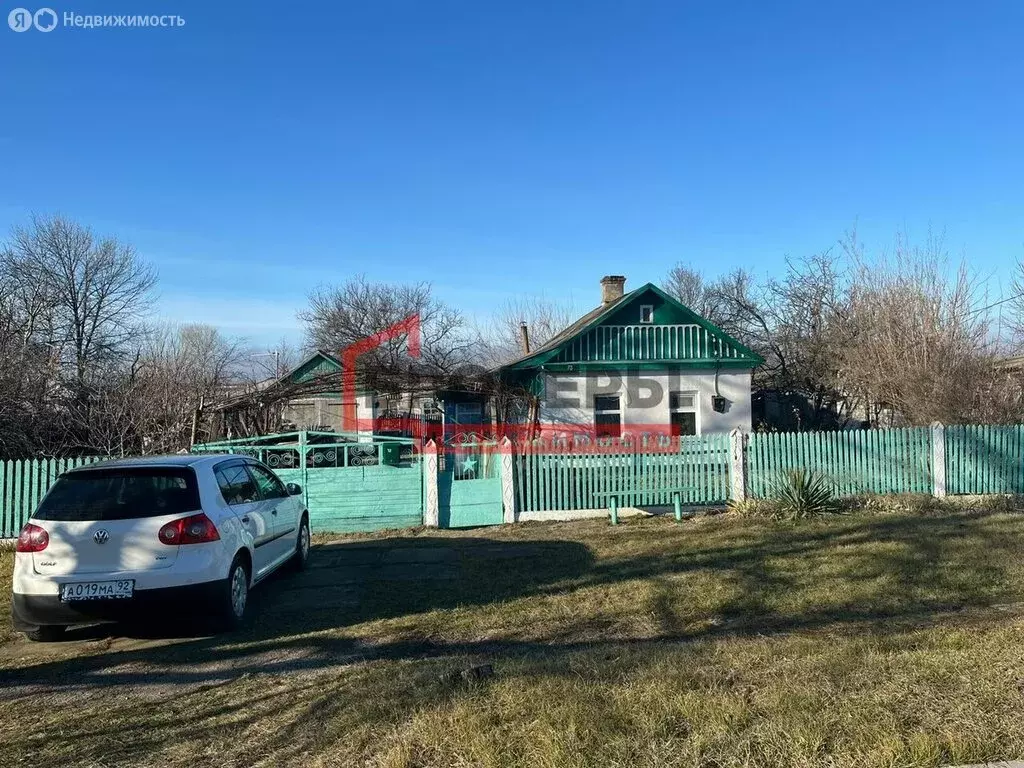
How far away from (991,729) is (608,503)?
31.1 ft

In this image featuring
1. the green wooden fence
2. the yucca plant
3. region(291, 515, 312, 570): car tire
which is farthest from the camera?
the yucca plant

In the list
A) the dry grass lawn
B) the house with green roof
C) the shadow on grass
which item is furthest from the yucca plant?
the house with green roof

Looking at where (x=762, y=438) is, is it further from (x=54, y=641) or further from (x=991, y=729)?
(x=54, y=641)

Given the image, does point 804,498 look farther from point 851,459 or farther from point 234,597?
point 234,597

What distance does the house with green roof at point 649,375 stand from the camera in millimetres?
19125

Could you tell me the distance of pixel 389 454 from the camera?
13805mm

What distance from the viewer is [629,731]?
3.56 m

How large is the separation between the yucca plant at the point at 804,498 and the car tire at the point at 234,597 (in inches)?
331

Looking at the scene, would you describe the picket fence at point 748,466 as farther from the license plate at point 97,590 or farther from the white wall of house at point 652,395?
the license plate at point 97,590

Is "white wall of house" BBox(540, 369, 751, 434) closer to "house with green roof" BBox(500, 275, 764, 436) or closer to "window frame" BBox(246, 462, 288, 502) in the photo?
"house with green roof" BBox(500, 275, 764, 436)

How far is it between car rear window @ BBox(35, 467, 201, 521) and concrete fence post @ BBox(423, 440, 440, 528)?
6311 mm

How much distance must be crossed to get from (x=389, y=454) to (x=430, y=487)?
65.0 inches

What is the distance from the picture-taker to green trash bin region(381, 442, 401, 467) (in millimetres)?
12805

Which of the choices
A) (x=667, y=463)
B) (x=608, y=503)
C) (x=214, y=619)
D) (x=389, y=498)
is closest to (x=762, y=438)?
(x=667, y=463)
